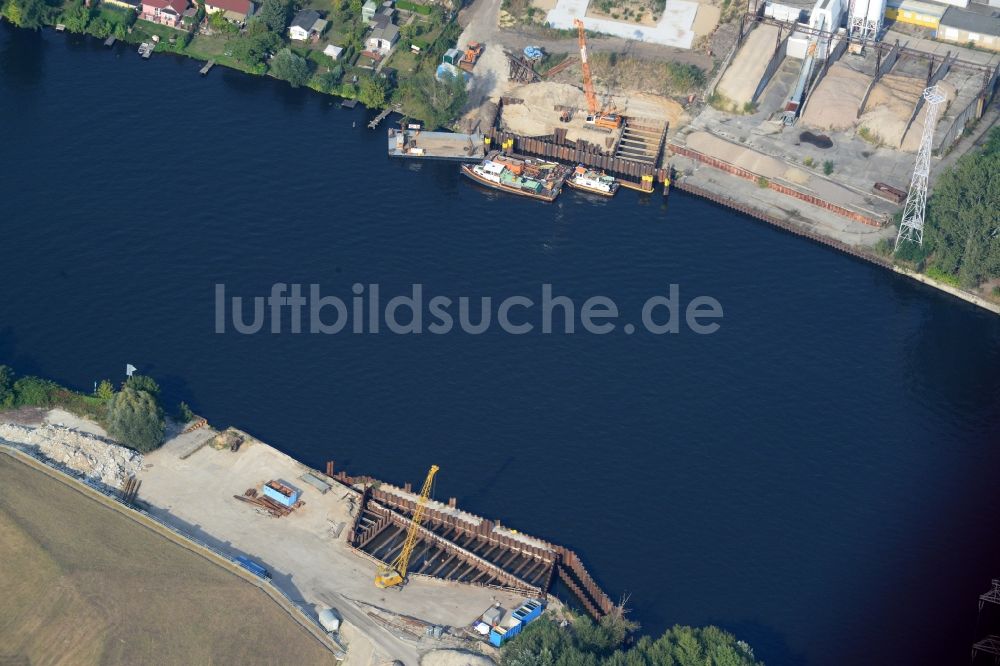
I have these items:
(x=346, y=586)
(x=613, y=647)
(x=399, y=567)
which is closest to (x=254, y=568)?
(x=346, y=586)

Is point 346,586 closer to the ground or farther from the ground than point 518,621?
closer to the ground

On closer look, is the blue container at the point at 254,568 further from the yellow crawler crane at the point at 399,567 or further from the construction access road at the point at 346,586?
the yellow crawler crane at the point at 399,567

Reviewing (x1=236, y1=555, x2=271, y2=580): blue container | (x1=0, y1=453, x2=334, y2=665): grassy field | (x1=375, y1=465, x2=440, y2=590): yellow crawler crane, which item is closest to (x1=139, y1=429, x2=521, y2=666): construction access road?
(x1=375, y1=465, x2=440, y2=590): yellow crawler crane

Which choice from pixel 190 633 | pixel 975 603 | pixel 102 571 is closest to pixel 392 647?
pixel 190 633

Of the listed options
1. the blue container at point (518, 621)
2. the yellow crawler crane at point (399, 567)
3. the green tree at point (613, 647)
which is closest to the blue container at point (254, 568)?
the yellow crawler crane at point (399, 567)

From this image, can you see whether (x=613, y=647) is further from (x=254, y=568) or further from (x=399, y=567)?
(x=254, y=568)

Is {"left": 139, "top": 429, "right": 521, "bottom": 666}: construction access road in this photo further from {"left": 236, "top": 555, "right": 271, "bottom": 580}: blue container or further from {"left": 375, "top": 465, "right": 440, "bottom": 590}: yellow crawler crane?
{"left": 236, "top": 555, "right": 271, "bottom": 580}: blue container

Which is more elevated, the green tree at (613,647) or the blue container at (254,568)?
the green tree at (613,647)

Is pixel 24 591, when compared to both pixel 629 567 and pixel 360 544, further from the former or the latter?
pixel 629 567
